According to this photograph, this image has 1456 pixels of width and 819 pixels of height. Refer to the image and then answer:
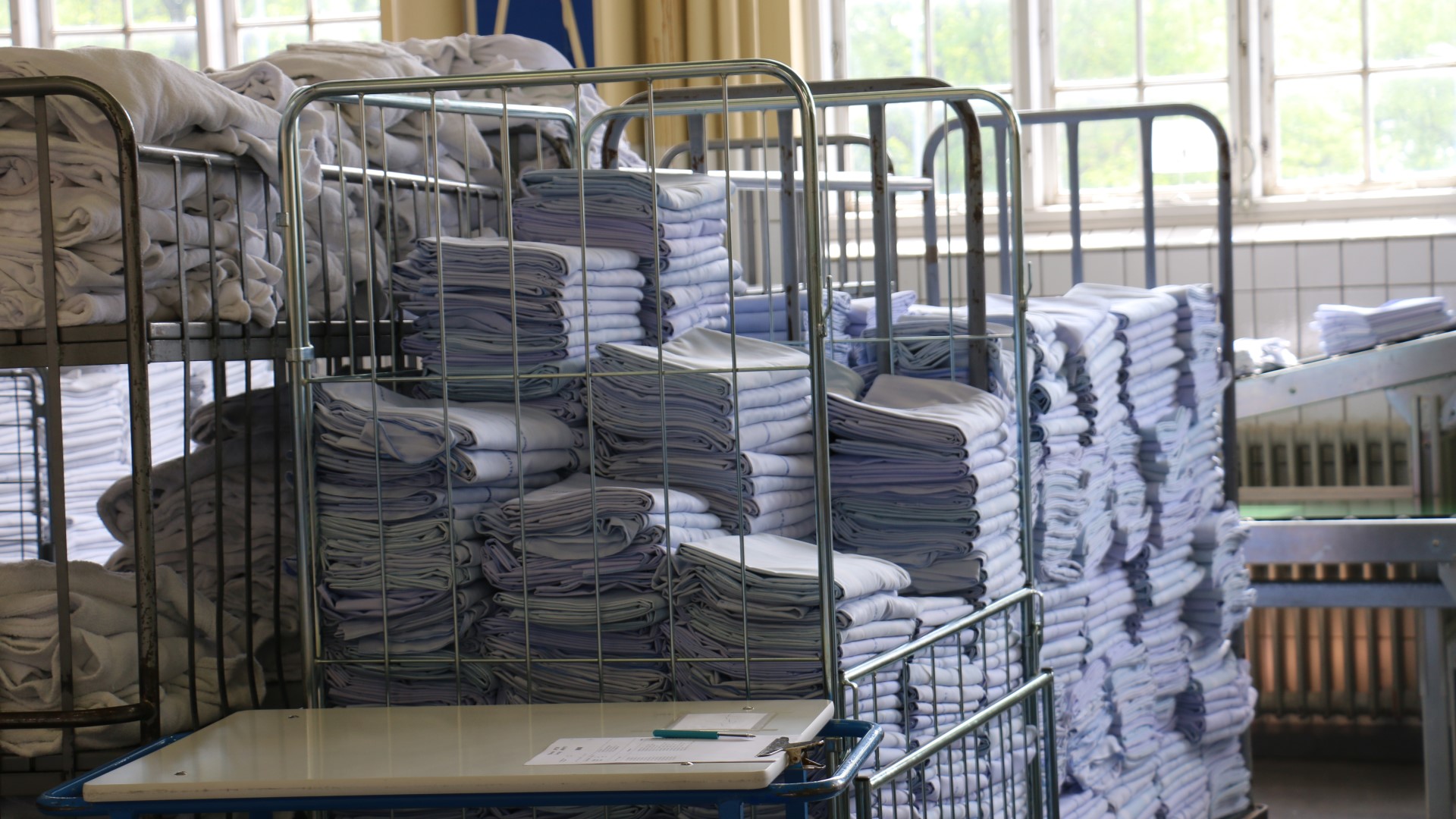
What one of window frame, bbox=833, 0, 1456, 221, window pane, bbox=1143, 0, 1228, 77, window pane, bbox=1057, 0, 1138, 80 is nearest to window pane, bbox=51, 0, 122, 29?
window frame, bbox=833, 0, 1456, 221

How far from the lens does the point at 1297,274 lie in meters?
5.12

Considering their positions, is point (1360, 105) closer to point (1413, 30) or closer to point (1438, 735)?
point (1413, 30)

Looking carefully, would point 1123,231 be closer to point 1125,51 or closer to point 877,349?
point 1125,51

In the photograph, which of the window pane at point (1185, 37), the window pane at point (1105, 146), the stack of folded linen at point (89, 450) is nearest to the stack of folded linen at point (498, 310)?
the stack of folded linen at point (89, 450)

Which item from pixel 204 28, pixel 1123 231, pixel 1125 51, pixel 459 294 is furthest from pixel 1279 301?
pixel 204 28

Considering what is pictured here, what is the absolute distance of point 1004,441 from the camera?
258 centimetres

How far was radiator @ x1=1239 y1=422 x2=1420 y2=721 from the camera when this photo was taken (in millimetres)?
5039

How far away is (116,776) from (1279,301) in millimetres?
4353

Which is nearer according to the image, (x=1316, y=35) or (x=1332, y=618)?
(x=1332, y=618)

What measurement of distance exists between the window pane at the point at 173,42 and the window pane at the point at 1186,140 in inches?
146

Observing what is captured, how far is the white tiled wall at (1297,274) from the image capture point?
502 cm

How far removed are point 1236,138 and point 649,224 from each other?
360 centimetres

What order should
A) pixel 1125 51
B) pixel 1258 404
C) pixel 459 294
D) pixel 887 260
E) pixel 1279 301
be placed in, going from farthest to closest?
pixel 1125 51 → pixel 1279 301 → pixel 1258 404 → pixel 887 260 → pixel 459 294

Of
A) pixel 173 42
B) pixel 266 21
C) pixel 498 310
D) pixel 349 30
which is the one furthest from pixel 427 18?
pixel 498 310
